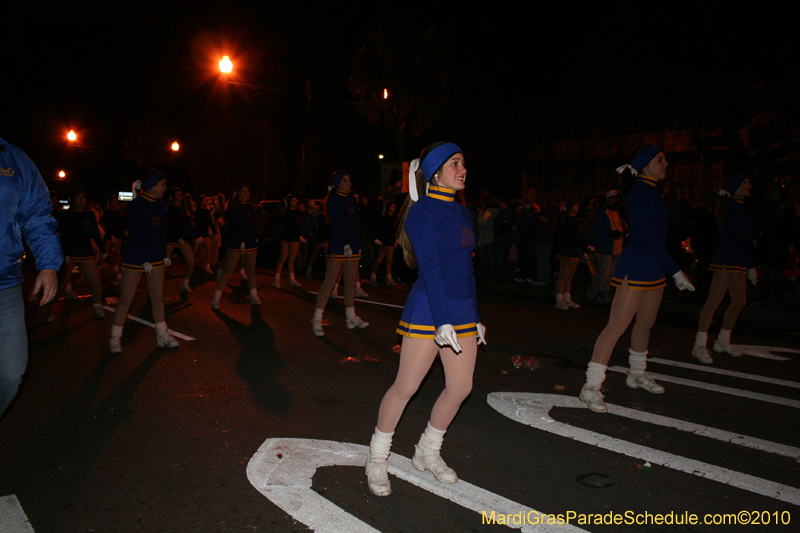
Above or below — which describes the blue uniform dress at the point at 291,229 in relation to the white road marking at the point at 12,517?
above

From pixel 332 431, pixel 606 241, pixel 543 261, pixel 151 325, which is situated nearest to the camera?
pixel 332 431

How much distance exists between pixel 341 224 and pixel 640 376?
4356mm

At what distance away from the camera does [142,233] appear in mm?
7062

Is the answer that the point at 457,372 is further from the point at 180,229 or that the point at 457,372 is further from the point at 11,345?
the point at 180,229

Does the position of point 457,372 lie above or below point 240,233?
below

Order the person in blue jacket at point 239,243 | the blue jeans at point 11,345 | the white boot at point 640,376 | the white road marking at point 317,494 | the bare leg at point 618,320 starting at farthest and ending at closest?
the person in blue jacket at point 239,243, the white boot at point 640,376, the bare leg at point 618,320, the white road marking at point 317,494, the blue jeans at point 11,345

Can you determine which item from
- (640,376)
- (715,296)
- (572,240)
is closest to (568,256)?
(572,240)

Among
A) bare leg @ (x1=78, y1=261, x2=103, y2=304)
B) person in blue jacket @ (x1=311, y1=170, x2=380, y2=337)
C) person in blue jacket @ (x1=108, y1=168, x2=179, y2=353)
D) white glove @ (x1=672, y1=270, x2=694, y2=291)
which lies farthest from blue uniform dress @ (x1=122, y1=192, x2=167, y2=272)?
white glove @ (x1=672, y1=270, x2=694, y2=291)

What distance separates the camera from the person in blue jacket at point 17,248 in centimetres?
308

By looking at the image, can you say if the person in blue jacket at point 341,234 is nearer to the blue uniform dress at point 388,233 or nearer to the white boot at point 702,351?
the white boot at point 702,351

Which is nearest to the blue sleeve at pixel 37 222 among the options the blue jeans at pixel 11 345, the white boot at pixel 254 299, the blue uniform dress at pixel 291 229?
the blue jeans at pixel 11 345

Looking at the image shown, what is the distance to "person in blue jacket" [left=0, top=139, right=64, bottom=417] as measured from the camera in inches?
121

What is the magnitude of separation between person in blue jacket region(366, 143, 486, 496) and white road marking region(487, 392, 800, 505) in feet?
4.43

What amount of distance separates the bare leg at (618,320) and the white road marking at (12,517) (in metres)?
4.17
